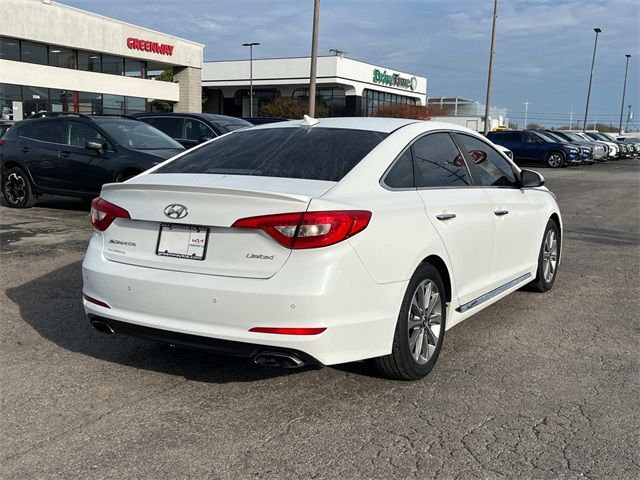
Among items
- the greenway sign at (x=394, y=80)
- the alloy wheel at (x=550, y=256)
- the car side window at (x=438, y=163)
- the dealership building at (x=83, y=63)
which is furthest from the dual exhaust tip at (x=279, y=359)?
the greenway sign at (x=394, y=80)

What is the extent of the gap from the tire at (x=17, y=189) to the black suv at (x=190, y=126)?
355 centimetres

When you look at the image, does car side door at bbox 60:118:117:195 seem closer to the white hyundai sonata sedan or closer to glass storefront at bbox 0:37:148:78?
the white hyundai sonata sedan

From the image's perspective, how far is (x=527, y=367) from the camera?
4.44 metres

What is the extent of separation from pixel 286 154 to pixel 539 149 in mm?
30342

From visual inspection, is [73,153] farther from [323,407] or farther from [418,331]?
[323,407]

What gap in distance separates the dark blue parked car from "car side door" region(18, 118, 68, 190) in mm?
24312

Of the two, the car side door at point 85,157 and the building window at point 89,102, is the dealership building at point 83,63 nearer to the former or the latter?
the building window at point 89,102

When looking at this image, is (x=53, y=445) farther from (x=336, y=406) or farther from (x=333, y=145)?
(x=333, y=145)

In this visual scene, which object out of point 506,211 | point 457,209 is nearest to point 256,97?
point 506,211

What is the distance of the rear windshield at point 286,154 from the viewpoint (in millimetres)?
4004

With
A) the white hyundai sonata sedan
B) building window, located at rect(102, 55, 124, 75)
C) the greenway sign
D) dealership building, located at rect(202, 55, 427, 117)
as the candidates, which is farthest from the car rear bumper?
the greenway sign

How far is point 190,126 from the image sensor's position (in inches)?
577

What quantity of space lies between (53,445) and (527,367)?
2.93 m

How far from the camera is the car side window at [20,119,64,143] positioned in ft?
37.8
